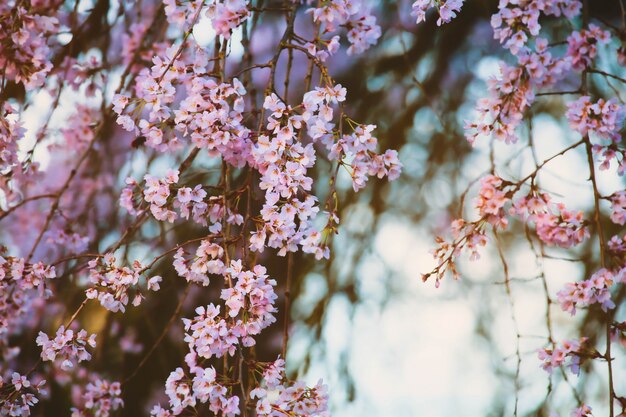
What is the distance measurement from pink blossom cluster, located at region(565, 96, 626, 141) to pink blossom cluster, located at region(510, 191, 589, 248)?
18 cm

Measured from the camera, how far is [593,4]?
7.67 feet

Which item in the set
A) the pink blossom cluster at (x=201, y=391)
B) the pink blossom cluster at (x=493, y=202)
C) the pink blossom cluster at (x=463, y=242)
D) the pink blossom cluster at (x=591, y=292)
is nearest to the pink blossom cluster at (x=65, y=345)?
the pink blossom cluster at (x=201, y=391)

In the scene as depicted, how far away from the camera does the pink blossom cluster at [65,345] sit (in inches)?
50.8

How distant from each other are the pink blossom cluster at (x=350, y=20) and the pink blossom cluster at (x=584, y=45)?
56 cm

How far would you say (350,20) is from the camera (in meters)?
1.47

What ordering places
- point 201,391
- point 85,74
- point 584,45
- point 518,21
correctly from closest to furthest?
point 201,391, point 518,21, point 584,45, point 85,74

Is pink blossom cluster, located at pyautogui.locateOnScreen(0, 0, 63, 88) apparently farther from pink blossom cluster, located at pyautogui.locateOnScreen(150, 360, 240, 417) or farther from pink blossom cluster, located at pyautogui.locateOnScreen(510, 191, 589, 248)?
pink blossom cluster, located at pyautogui.locateOnScreen(510, 191, 589, 248)

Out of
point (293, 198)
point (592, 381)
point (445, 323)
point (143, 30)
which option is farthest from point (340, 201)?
point (293, 198)

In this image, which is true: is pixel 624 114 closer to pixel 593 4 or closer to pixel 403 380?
pixel 593 4

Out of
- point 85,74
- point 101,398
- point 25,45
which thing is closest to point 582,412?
point 101,398

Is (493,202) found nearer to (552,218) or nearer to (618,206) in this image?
(552,218)

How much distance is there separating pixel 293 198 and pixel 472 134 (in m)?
0.57

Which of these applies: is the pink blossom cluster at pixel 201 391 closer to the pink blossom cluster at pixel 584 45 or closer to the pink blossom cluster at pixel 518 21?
the pink blossom cluster at pixel 518 21

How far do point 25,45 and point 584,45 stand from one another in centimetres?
137
